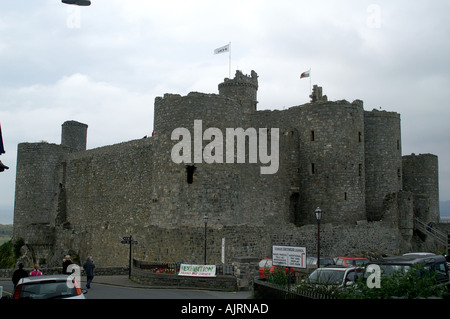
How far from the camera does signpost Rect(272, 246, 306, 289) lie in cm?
1430

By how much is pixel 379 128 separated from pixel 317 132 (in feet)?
15.1

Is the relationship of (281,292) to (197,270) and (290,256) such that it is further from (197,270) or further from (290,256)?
(197,270)

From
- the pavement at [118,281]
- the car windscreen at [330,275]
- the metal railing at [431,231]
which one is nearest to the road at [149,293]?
the pavement at [118,281]

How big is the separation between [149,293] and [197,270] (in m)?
2.68

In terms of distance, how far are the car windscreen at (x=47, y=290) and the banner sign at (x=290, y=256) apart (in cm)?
572

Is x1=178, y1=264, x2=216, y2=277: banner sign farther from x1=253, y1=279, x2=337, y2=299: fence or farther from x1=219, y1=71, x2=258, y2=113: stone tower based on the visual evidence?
x1=219, y1=71, x2=258, y2=113: stone tower

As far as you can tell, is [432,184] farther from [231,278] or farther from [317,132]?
[231,278]

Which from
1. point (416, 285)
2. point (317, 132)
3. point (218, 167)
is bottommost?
point (416, 285)

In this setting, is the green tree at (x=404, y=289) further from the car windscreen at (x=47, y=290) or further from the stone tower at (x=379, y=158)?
the stone tower at (x=379, y=158)

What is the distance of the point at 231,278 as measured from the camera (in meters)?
19.8

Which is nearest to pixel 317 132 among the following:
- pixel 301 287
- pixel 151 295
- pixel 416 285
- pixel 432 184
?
pixel 432 184

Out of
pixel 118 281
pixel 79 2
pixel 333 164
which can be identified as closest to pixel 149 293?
pixel 118 281

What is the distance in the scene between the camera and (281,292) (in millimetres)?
13273

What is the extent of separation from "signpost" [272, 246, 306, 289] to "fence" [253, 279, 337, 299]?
0.71 m
